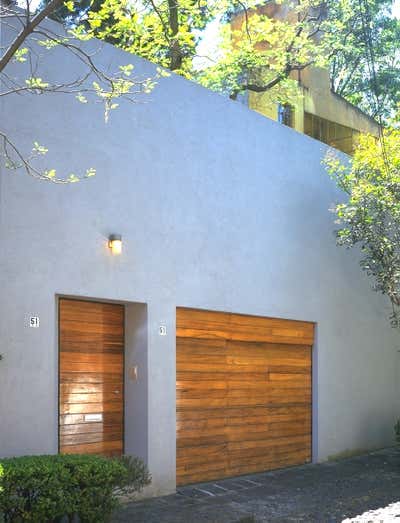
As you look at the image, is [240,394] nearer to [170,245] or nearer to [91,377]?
[170,245]

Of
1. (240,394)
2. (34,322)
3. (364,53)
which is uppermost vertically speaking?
(364,53)

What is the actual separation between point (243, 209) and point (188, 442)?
3380mm

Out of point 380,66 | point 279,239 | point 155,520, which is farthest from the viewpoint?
point 380,66

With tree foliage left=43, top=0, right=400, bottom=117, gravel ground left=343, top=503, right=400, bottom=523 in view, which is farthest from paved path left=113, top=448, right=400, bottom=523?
tree foliage left=43, top=0, right=400, bottom=117

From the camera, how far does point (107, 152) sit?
8.38 meters

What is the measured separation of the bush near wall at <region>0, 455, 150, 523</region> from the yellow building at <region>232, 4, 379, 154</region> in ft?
39.5

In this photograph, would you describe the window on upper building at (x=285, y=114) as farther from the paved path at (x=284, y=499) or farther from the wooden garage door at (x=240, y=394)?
the paved path at (x=284, y=499)

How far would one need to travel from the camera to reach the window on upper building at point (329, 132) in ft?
60.4

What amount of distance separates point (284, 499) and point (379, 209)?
15.3 ft

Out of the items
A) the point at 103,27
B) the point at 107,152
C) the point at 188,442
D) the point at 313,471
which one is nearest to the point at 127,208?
the point at 107,152

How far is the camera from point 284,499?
340 inches

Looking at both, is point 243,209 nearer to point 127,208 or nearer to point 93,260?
point 127,208

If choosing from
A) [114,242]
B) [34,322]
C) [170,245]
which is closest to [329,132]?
[170,245]

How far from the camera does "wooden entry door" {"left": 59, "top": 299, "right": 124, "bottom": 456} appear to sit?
7891 mm
